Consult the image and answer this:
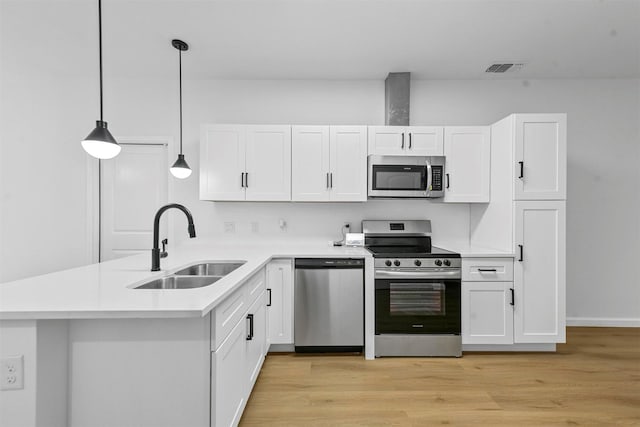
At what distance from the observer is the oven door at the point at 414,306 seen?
2.93 metres

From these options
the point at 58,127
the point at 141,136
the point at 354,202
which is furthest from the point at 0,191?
the point at 354,202

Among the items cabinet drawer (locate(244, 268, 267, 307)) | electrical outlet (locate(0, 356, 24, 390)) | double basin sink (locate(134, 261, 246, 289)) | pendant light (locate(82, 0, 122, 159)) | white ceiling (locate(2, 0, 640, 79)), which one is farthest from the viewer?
white ceiling (locate(2, 0, 640, 79))

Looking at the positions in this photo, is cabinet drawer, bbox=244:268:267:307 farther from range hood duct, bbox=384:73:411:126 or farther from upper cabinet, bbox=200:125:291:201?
range hood duct, bbox=384:73:411:126

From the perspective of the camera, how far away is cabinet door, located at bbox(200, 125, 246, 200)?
335cm

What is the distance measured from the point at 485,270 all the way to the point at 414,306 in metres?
0.76

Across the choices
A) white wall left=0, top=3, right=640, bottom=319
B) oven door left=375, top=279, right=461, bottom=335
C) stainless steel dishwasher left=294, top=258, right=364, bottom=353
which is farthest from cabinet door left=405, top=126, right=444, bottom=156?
stainless steel dishwasher left=294, top=258, right=364, bottom=353

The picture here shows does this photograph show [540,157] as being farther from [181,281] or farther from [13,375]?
[13,375]

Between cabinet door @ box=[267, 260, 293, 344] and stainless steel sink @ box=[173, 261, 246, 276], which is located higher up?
stainless steel sink @ box=[173, 261, 246, 276]

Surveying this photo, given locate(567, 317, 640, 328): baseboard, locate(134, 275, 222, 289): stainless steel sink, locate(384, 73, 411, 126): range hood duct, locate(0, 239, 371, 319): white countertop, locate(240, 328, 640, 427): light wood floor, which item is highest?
locate(384, 73, 411, 126): range hood duct

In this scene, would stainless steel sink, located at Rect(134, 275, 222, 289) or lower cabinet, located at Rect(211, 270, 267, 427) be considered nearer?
lower cabinet, located at Rect(211, 270, 267, 427)

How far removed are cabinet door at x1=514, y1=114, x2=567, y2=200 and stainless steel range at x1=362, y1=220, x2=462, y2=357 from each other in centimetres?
95

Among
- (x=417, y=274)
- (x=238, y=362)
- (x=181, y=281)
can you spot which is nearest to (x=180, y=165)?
(x=181, y=281)

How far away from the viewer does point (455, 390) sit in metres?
2.37

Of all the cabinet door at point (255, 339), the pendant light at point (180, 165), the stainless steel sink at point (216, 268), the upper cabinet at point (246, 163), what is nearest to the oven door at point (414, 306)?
the cabinet door at point (255, 339)
